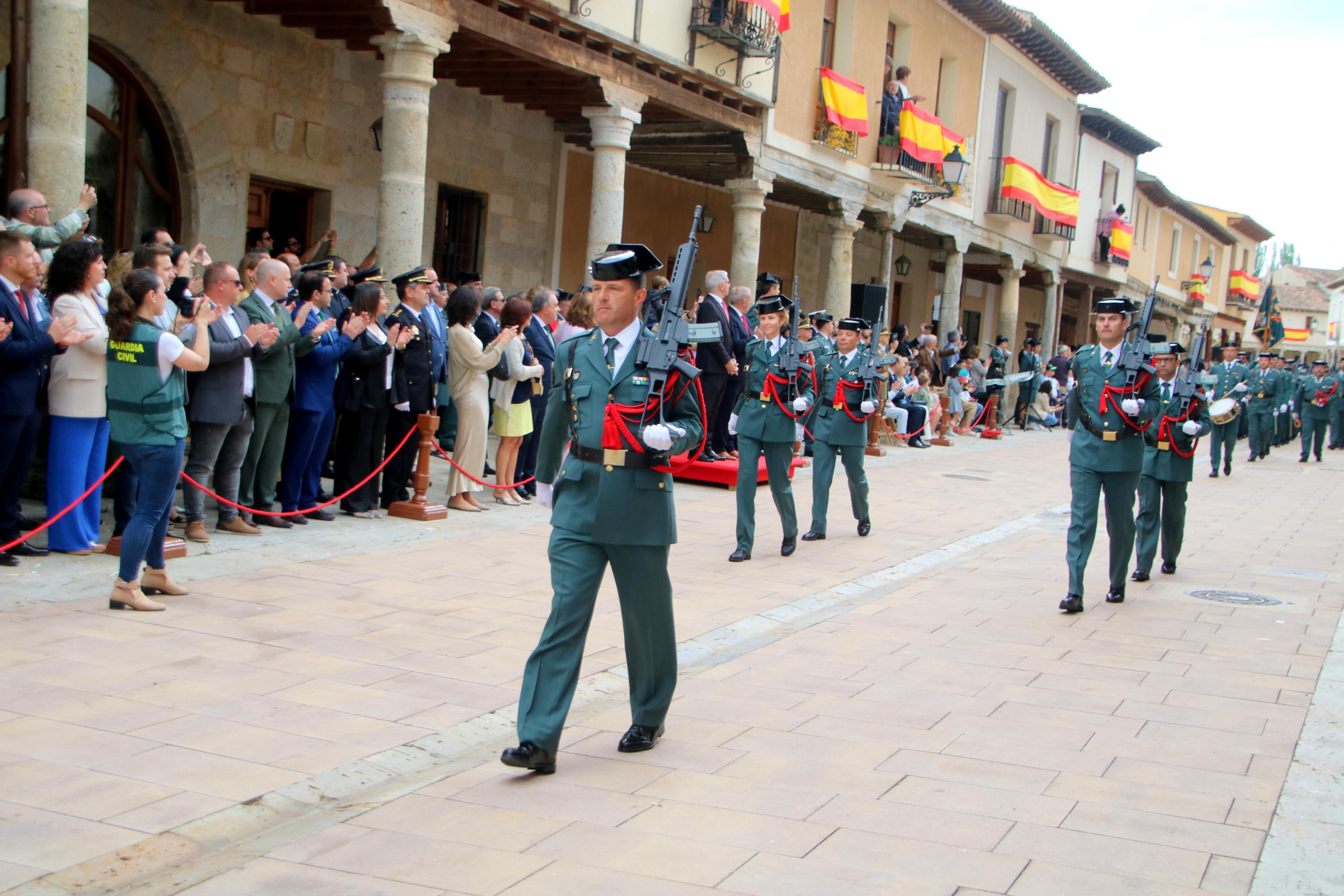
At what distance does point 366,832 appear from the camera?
12.0 ft

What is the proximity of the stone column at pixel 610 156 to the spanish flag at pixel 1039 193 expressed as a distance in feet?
46.4

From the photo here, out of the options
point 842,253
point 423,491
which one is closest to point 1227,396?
point 842,253

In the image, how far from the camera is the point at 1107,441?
7.50 meters

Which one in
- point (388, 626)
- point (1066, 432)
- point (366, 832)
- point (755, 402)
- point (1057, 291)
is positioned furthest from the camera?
point (1057, 291)

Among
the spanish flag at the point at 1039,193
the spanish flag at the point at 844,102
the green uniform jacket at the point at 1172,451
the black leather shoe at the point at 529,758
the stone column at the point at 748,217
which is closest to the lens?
the black leather shoe at the point at 529,758

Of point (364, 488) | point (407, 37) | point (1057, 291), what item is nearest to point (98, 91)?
point (407, 37)

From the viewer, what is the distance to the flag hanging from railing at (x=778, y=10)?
628 inches

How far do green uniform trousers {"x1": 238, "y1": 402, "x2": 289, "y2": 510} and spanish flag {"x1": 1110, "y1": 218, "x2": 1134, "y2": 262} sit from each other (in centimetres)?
2986

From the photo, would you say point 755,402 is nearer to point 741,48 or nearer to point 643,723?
point 643,723

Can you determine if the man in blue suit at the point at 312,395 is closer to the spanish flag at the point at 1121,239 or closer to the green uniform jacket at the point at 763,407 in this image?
the green uniform jacket at the point at 763,407

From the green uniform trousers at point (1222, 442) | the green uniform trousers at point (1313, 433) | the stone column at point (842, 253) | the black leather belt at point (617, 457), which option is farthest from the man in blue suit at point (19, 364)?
the green uniform trousers at point (1313, 433)

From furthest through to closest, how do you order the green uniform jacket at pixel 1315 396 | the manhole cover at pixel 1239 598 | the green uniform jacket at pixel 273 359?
the green uniform jacket at pixel 1315 396 < the manhole cover at pixel 1239 598 < the green uniform jacket at pixel 273 359

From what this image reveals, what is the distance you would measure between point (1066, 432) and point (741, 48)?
12.7 metres

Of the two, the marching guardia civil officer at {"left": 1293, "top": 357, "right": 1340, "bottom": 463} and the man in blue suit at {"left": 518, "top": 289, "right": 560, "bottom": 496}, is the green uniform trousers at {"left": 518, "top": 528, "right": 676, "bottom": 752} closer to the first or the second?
the man in blue suit at {"left": 518, "top": 289, "right": 560, "bottom": 496}
